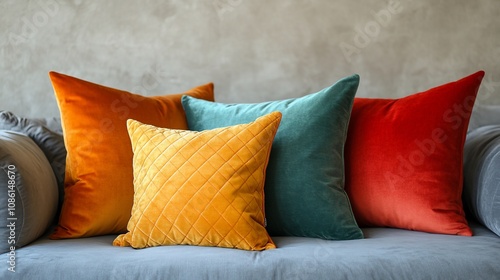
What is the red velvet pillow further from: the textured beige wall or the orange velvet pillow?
the orange velvet pillow

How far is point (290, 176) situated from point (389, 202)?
1.09ft

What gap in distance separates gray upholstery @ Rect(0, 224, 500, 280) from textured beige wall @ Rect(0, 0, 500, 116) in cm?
106

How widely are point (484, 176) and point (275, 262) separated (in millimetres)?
762

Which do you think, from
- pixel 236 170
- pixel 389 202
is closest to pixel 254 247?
pixel 236 170

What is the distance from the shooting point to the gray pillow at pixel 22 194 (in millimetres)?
1586

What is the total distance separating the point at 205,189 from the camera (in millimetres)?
1637

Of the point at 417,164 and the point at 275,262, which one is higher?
the point at 417,164

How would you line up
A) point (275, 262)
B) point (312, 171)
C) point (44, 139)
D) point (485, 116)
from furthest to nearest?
point (485, 116)
point (44, 139)
point (312, 171)
point (275, 262)

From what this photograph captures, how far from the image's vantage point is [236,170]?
1664mm

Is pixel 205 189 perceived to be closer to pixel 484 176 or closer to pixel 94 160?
pixel 94 160

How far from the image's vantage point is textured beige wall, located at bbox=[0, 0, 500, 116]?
2471 mm

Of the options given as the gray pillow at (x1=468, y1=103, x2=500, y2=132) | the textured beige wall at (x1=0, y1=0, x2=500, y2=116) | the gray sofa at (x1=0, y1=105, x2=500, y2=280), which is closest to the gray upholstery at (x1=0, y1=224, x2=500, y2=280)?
the gray sofa at (x1=0, y1=105, x2=500, y2=280)

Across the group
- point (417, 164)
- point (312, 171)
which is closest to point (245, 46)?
point (312, 171)

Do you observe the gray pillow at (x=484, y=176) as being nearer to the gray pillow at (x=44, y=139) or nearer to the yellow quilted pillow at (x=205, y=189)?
the yellow quilted pillow at (x=205, y=189)
